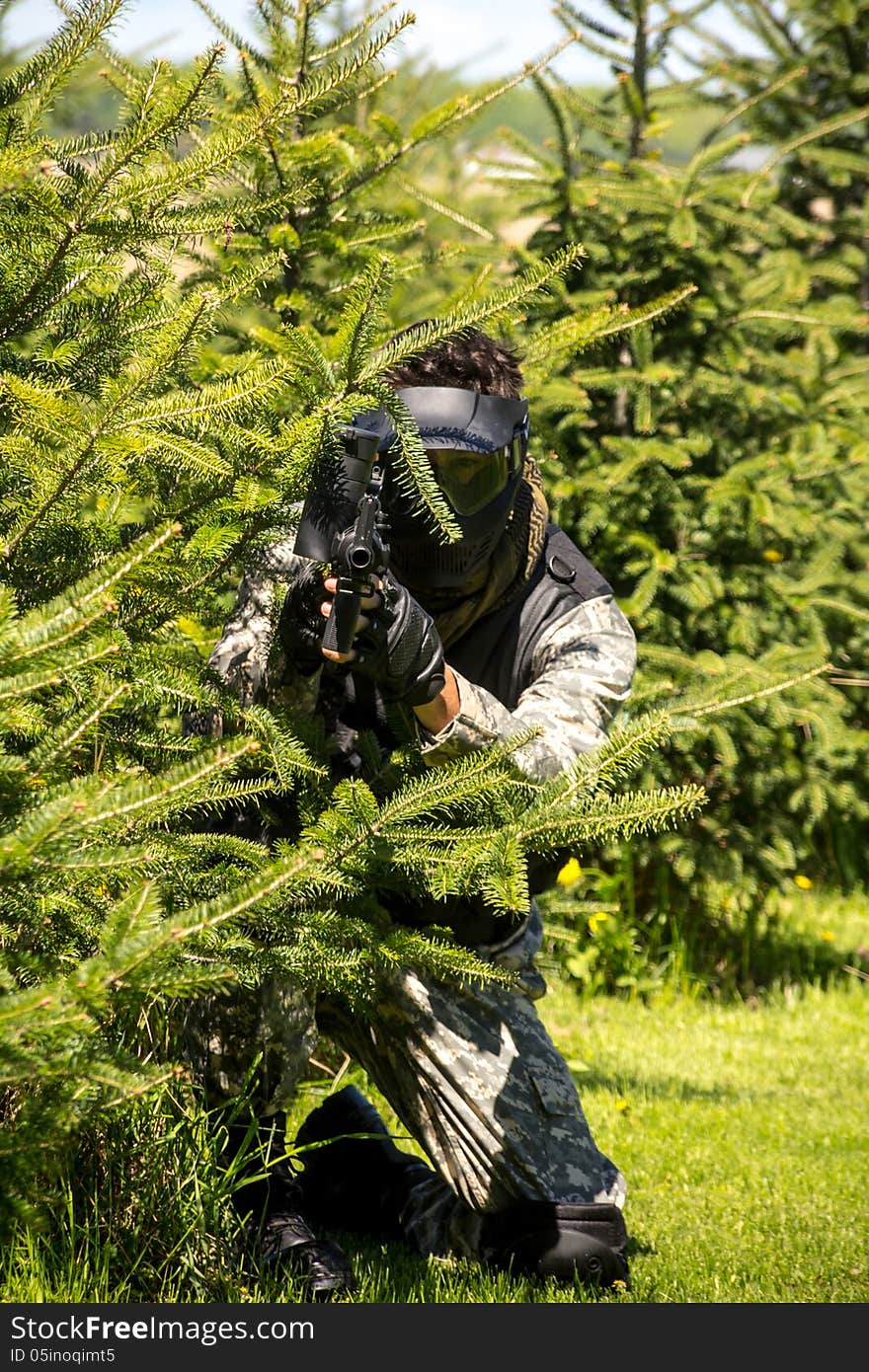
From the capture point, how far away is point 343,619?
2340 mm

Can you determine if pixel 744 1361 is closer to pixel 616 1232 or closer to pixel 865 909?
pixel 616 1232

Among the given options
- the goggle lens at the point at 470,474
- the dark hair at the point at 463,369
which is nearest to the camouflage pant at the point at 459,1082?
the goggle lens at the point at 470,474

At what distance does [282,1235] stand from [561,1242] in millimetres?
611

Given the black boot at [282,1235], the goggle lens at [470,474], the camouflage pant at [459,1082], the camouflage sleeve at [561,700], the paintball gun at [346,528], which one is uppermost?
the goggle lens at [470,474]

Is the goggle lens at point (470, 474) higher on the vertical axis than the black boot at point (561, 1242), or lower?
higher

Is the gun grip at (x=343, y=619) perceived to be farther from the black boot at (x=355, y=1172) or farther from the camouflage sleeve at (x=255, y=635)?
the black boot at (x=355, y=1172)

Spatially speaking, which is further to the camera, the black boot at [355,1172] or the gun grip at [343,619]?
the black boot at [355,1172]

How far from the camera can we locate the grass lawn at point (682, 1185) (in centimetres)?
255

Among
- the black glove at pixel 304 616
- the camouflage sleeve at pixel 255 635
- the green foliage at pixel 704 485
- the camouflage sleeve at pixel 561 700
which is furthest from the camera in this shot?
the green foliage at pixel 704 485

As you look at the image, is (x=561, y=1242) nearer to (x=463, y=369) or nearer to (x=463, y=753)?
(x=463, y=753)

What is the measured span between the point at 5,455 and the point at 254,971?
998mm

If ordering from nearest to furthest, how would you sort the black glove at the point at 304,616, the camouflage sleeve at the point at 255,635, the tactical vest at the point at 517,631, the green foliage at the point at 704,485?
the black glove at the point at 304,616 < the camouflage sleeve at the point at 255,635 < the tactical vest at the point at 517,631 < the green foliage at the point at 704,485

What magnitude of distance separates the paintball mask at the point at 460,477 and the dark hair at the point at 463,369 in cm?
11

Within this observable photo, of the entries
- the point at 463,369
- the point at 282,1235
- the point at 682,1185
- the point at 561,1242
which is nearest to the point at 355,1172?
the point at 282,1235
